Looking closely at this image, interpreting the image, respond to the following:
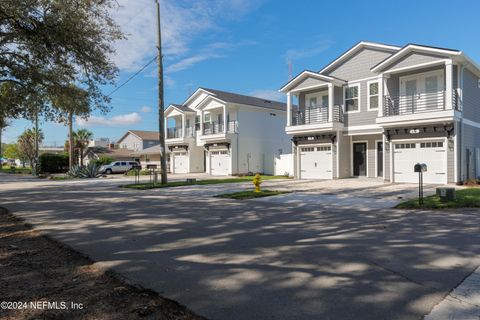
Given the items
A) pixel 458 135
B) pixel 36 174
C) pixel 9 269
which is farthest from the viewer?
pixel 36 174

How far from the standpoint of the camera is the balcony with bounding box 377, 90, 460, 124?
18344 millimetres

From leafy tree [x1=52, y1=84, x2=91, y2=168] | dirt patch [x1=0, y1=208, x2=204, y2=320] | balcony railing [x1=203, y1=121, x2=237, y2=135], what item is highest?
balcony railing [x1=203, y1=121, x2=237, y2=135]

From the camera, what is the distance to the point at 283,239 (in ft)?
24.4

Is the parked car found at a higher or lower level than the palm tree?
lower

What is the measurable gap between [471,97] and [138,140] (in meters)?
56.8

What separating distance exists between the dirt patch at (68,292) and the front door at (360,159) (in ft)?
67.6

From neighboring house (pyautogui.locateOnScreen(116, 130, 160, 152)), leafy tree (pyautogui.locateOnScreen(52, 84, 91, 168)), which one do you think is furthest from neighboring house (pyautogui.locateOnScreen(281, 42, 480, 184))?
neighboring house (pyautogui.locateOnScreen(116, 130, 160, 152))

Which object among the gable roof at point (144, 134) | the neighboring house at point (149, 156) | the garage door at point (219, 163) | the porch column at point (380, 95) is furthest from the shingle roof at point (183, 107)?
the gable roof at point (144, 134)

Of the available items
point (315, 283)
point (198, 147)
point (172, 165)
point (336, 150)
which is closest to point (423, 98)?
point (336, 150)

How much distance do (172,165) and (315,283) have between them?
124 feet

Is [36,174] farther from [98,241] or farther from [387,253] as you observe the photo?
[387,253]

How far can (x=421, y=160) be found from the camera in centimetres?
1961

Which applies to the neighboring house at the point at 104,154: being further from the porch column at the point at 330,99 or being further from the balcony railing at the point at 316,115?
the porch column at the point at 330,99

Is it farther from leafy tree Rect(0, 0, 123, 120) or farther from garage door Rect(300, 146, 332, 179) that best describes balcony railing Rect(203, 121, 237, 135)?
leafy tree Rect(0, 0, 123, 120)
